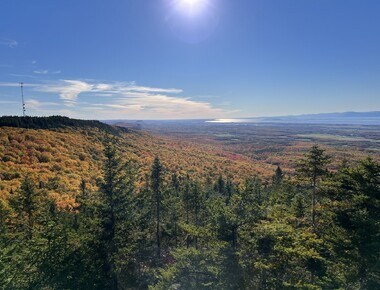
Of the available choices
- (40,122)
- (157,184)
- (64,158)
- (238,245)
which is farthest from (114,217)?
(40,122)

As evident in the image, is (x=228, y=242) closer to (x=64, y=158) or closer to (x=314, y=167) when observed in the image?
(x=314, y=167)

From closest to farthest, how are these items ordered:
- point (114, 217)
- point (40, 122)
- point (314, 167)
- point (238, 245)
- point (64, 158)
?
point (314, 167)
point (114, 217)
point (238, 245)
point (64, 158)
point (40, 122)

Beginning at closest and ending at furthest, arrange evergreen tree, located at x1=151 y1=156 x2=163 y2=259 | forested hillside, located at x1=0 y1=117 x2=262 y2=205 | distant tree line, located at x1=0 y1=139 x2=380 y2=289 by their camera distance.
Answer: distant tree line, located at x1=0 y1=139 x2=380 y2=289
evergreen tree, located at x1=151 y1=156 x2=163 y2=259
forested hillside, located at x1=0 y1=117 x2=262 y2=205

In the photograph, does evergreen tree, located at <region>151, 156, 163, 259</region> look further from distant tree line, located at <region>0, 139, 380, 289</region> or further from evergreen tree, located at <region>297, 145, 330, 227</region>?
evergreen tree, located at <region>297, 145, 330, 227</region>

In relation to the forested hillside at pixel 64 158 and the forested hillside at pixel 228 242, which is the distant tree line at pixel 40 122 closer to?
the forested hillside at pixel 64 158

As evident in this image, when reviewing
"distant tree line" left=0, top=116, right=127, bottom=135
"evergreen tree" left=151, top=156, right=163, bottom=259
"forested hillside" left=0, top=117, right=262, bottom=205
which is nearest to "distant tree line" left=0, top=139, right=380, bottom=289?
"evergreen tree" left=151, top=156, right=163, bottom=259

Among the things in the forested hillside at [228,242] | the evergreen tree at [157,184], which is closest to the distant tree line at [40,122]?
the forested hillside at [228,242]

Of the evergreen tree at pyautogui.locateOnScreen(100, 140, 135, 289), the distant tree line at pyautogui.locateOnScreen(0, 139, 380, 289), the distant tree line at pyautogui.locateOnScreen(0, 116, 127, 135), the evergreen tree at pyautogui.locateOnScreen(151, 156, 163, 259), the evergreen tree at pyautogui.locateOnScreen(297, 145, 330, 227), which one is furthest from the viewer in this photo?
the distant tree line at pyautogui.locateOnScreen(0, 116, 127, 135)

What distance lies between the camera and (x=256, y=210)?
19.8 meters

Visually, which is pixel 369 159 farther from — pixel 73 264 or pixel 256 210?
pixel 73 264

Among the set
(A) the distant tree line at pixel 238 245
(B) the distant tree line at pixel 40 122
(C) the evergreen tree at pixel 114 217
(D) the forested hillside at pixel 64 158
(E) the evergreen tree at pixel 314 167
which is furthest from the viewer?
(B) the distant tree line at pixel 40 122

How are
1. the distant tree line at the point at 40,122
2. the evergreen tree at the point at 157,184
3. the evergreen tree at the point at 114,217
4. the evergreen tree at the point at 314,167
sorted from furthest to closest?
the distant tree line at the point at 40,122
the evergreen tree at the point at 157,184
the evergreen tree at the point at 114,217
the evergreen tree at the point at 314,167

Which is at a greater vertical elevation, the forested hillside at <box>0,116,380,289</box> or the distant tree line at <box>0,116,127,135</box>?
the distant tree line at <box>0,116,127,135</box>

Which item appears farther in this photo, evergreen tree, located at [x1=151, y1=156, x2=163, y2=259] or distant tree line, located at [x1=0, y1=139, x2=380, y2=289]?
evergreen tree, located at [x1=151, y1=156, x2=163, y2=259]
